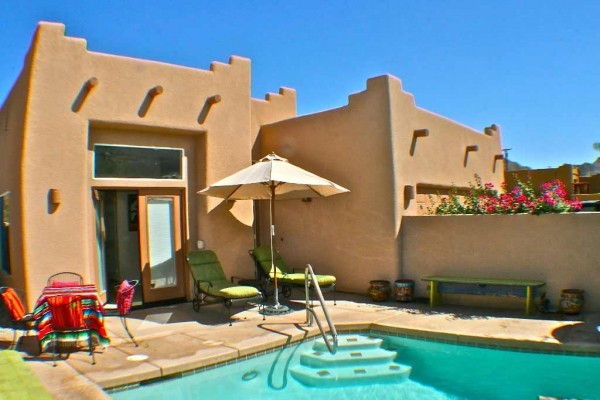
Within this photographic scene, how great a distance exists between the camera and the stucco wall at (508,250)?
9.05 m

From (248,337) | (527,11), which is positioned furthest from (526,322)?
(527,11)

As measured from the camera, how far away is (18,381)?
5719 millimetres

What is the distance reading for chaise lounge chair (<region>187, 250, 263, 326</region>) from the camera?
901 centimetres

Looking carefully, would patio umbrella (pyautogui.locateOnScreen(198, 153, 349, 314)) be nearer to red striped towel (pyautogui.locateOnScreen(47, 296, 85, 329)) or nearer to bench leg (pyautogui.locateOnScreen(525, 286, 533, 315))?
red striped towel (pyautogui.locateOnScreen(47, 296, 85, 329))

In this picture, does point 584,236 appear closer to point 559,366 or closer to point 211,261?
point 559,366

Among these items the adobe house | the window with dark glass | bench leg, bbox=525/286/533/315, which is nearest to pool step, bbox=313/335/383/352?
bench leg, bbox=525/286/533/315

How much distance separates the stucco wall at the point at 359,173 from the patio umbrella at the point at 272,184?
1.07 meters

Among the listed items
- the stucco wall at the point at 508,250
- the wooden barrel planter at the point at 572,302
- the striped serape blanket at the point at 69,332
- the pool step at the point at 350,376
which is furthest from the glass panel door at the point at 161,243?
the wooden barrel planter at the point at 572,302

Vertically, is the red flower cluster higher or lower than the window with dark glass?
lower

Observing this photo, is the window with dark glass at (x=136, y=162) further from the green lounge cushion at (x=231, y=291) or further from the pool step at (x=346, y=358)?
the pool step at (x=346, y=358)

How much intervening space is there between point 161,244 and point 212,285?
1.91 metres

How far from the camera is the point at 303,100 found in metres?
15.8

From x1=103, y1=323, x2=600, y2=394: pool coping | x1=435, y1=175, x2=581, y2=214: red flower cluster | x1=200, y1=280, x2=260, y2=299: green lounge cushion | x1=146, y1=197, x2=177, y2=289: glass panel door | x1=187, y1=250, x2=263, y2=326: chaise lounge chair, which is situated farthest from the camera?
x1=146, y1=197, x2=177, y2=289: glass panel door

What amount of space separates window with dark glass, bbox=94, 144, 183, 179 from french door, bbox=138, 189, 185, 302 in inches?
15.7
